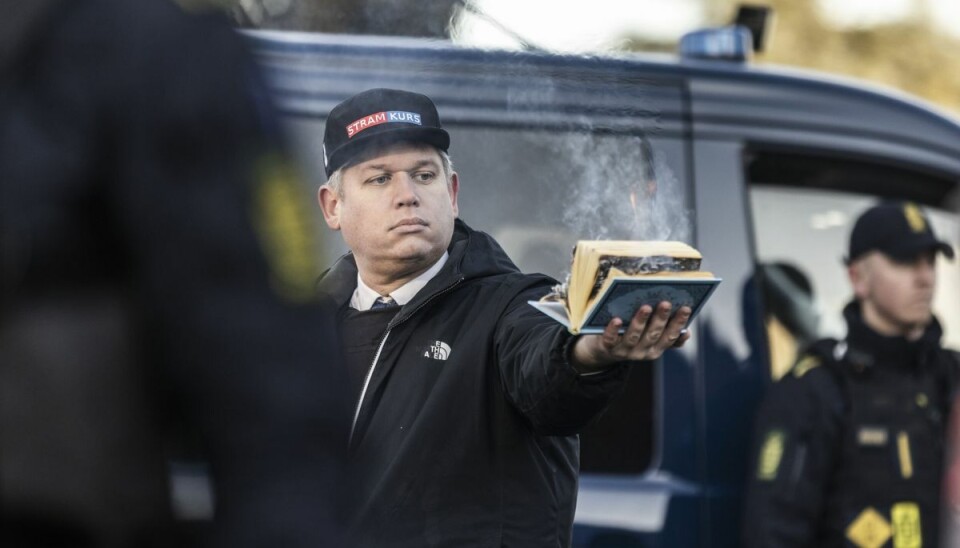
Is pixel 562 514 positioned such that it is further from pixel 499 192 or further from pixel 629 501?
pixel 629 501

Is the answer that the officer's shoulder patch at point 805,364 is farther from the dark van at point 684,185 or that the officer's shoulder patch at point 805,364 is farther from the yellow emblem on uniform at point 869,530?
the yellow emblem on uniform at point 869,530

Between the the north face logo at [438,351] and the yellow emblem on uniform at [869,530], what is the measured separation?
1.89 meters

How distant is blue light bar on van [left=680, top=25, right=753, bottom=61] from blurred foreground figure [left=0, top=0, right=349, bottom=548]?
272 cm

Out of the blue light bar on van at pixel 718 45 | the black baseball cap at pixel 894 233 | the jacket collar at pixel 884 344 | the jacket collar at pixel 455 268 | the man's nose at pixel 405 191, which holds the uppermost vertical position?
the blue light bar on van at pixel 718 45

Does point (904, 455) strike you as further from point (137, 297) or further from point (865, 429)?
point (137, 297)

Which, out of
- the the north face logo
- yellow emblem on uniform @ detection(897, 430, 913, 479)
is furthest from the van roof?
Result: yellow emblem on uniform @ detection(897, 430, 913, 479)

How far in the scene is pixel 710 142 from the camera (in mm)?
3436

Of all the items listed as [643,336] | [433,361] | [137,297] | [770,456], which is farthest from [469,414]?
[770,456]

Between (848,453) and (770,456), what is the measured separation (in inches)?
9.3

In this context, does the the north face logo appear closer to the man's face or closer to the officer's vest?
the man's face

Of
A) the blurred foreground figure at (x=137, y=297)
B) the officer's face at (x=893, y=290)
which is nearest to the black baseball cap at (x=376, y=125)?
→ the blurred foreground figure at (x=137, y=297)

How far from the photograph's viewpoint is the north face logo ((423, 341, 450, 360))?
6.23 ft

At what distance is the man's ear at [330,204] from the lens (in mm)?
1836

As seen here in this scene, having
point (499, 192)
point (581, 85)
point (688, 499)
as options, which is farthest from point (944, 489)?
A: point (581, 85)
